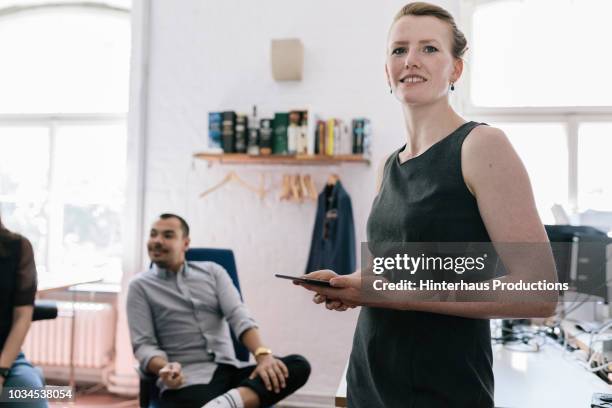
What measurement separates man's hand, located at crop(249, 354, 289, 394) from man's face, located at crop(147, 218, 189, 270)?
2.33 feet

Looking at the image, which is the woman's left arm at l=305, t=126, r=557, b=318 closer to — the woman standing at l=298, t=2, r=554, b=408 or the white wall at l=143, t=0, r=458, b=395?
the woman standing at l=298, t=2, r=554, b=408

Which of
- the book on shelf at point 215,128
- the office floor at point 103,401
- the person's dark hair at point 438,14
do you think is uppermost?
the book on shelf at point 215,128

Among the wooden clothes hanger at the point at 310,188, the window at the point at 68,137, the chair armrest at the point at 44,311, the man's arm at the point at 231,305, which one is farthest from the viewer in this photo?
the window at the point at 68,137

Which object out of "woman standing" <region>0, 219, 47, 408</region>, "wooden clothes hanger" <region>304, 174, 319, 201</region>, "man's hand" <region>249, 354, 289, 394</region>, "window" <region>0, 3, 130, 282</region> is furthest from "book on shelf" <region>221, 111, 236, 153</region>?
"woman standing" <region>0, 219, 47, 408</region>

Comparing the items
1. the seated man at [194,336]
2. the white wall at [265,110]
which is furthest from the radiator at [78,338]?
the seated man at [194,336]

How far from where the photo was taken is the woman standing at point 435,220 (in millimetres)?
811

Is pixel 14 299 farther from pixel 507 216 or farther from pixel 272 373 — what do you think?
pixel 507 216

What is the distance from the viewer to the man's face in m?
2.54

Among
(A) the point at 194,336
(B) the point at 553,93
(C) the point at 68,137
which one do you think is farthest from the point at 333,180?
(C) the point at 68,137

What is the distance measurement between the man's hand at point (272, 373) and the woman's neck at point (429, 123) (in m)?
1.44

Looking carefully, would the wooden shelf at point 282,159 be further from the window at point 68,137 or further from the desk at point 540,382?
the desk at point 540,382

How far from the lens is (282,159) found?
3293 mm

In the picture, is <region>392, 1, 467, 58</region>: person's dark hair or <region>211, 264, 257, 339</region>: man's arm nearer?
<region>392, 1, 467, 58</region>: person's dark hair

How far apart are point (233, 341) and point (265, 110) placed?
166 cm
